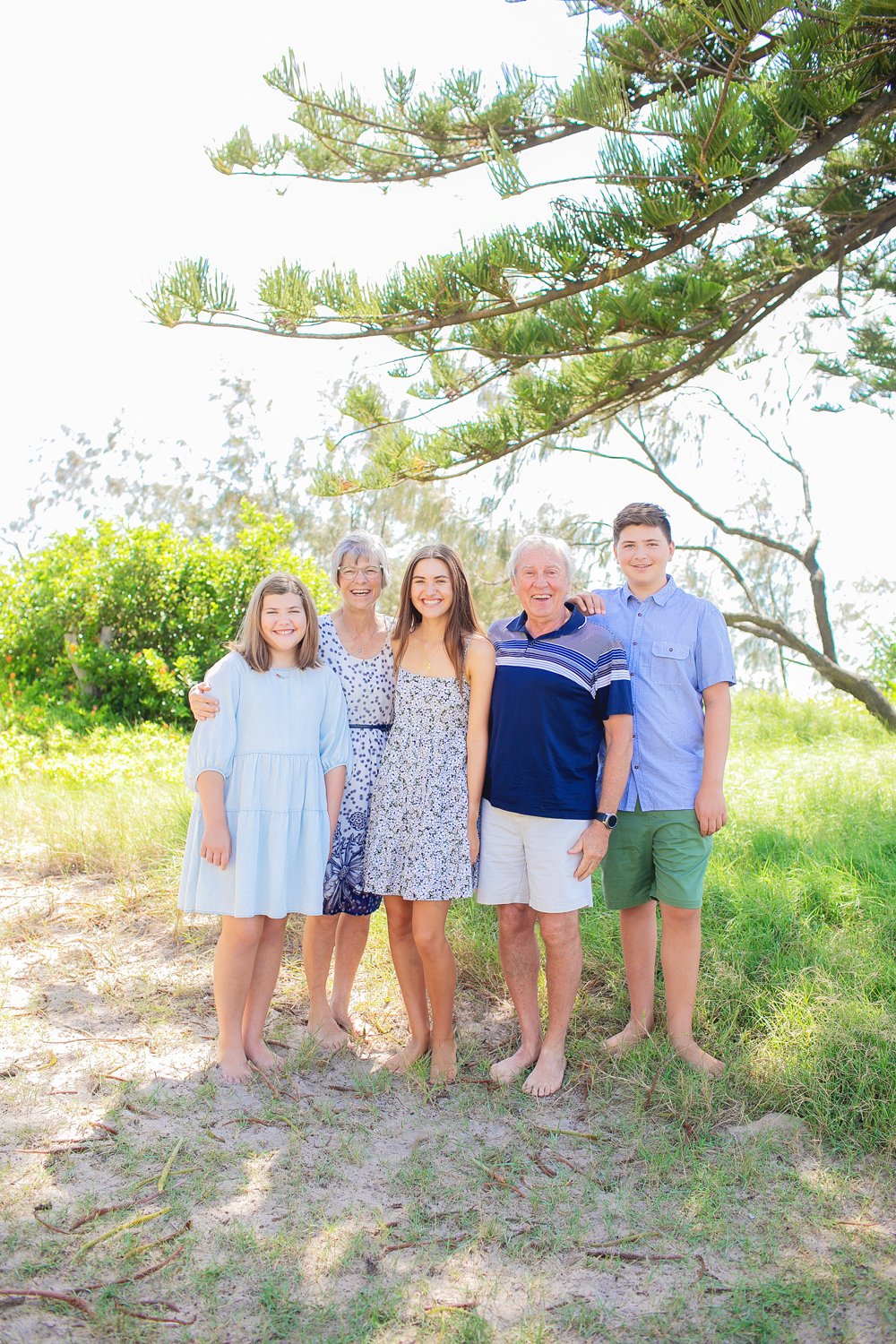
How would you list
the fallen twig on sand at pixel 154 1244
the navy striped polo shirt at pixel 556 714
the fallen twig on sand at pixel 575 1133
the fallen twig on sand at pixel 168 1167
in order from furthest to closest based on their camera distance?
the navy striped polo shirt at pixel 556 714 → the fallen twig on sand at pixel 575 1133 → the fallen twig on sand at pixel 168 1167 → the fallen twig on sand at pixel 154 1244

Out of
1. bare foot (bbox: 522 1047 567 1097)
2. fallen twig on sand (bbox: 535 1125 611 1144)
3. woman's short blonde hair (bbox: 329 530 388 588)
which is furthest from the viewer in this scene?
woman's short blonde hair (bbox: 329 530 388 588)

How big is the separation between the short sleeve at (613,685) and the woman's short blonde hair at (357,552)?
0.74 meters

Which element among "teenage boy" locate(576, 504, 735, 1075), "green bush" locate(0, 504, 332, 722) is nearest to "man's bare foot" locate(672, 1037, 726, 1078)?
"teenage boy" locate(576, 504, 735, 1075)

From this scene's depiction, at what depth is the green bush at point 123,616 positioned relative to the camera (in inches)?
394

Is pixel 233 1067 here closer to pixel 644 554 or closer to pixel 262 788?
pixel 262 788

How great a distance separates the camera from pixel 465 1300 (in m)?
2.26

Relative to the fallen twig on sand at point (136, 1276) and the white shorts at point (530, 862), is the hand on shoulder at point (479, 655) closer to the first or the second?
the white shorts at point (530, 862)

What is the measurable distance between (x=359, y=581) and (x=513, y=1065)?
1.64m

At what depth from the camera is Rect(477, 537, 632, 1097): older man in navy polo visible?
3.12 m

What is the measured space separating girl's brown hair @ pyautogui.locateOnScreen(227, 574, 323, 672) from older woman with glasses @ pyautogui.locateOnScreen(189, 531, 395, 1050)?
5.0 inches

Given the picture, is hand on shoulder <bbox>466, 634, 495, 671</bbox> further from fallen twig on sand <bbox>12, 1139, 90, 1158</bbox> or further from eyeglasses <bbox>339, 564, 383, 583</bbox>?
fallen twig on sand <bbox>12, 1139, 90, 1158</bbox>

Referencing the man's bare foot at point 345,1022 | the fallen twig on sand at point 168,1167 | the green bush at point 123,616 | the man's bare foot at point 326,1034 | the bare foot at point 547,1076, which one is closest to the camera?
the fallen twig on sand at point 168,1167

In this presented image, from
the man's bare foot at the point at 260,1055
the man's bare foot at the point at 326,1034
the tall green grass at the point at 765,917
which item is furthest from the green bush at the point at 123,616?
the man's bare foot at the point at 260,1055

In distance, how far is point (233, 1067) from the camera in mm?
3283
